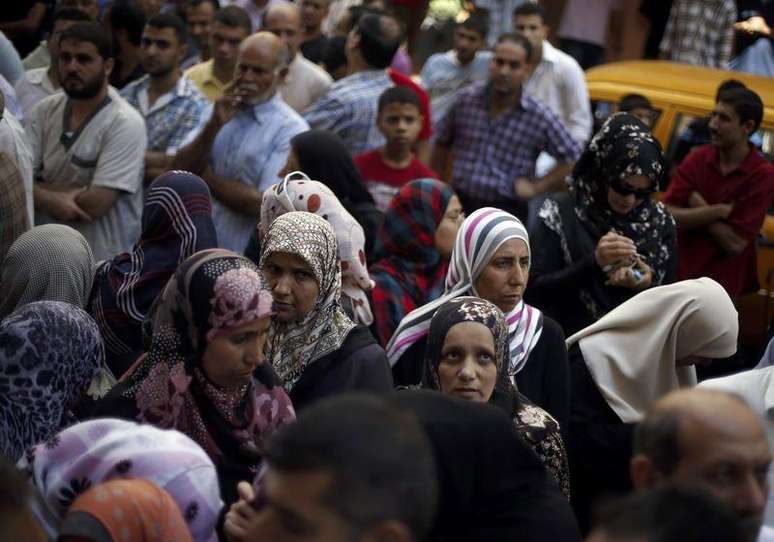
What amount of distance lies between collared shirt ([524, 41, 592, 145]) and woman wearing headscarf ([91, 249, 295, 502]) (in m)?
5.74

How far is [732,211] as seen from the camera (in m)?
7.92

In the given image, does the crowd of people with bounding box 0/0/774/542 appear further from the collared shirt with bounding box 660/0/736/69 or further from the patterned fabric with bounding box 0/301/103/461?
the collared shirt with bounding box 660/0/736/69

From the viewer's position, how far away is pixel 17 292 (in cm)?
504

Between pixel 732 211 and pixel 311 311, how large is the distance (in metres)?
3.81

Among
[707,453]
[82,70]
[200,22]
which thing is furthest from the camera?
[200,22]

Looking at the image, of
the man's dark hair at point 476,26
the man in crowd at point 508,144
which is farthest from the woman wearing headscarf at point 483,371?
the man's dark hair at point 476,26

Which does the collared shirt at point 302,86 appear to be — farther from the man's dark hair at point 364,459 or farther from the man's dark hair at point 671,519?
the man's dark hair at point 671,519

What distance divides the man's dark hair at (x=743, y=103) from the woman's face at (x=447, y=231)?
7.47 ft

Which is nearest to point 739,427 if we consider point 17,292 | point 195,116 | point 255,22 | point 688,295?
point 688,295

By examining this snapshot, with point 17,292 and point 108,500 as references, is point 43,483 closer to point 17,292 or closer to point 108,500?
point 108,500

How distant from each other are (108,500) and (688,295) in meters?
2.85

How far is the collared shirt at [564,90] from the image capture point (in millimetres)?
9695

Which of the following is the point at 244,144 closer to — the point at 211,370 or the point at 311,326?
the point at 311,326

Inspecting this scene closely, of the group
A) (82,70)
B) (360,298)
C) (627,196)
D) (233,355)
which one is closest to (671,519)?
(233,355)
